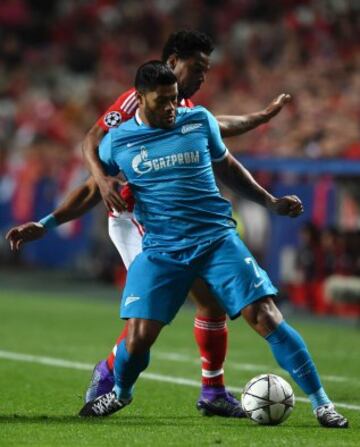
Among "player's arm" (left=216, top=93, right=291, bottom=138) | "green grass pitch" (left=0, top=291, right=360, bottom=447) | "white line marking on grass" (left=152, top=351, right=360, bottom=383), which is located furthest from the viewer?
"white line marking on grass" (left=152, top=351, right=360, bottom=383)

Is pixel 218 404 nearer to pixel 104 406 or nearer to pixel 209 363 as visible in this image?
pixel 209 363

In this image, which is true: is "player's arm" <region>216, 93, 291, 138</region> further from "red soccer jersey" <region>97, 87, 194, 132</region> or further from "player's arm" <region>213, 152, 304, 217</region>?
"player's arm" <region>213, 152, 304, 217</region>

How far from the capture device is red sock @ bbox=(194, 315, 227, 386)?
8344 mm

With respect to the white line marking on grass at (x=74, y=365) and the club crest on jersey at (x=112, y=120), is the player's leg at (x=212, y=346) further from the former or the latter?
the club crest on jersey at (x=112, y=120)

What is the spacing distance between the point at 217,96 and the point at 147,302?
1578 cm

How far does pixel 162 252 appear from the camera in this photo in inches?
304

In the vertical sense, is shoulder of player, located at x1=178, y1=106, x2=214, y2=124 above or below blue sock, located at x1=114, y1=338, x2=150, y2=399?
above

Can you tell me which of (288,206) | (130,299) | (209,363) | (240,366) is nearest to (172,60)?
(288,206)

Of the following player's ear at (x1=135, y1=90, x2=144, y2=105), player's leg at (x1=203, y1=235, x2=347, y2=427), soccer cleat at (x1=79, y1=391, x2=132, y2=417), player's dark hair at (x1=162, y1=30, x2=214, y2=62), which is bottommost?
soccer cleat at (x1=79, y1=391, x2=132, y2=417)

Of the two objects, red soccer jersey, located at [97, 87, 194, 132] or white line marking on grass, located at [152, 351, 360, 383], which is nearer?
red soccer jersey, located at [97, 87, 194, 132]

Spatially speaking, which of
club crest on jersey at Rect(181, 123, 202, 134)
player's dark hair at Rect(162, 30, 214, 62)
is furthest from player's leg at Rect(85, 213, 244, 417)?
player's dark hair at Rect(162, 30, 214, 62)

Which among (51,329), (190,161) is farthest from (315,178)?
Answer: (190,161)

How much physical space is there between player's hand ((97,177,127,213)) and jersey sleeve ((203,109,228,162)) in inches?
23.7

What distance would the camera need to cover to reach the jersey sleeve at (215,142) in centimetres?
782
